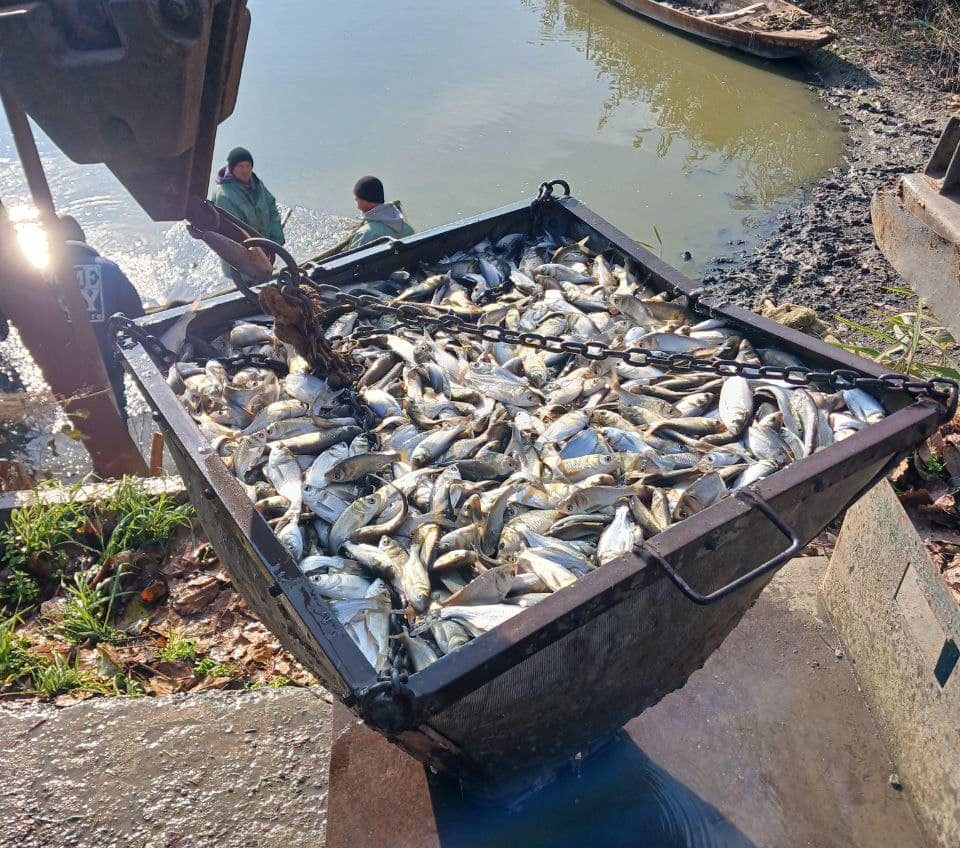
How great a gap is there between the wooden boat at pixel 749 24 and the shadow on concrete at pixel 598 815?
13.8 m

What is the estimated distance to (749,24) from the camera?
47.6ft

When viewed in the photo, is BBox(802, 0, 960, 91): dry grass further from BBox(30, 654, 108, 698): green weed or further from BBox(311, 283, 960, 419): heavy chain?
BBox(30, 654, 108, 698): green weed

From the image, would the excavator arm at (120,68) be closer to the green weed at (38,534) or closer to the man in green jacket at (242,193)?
the green weed at (38,534)

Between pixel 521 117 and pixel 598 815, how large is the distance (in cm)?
1209

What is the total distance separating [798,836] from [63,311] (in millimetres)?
4975

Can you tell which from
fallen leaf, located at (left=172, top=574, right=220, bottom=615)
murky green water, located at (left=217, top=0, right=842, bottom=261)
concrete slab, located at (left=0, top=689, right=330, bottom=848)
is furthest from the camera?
murky green water, located at (left=217, top=0, right=842, bottom=261)

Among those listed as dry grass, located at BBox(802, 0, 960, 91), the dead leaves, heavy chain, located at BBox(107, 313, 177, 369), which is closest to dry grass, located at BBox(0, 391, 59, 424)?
the dead leaves

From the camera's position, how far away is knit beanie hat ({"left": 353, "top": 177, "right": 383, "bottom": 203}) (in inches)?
256

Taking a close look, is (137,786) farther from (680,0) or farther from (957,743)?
(680,0)

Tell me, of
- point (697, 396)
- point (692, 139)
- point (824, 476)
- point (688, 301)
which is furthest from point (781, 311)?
point (692, 139)

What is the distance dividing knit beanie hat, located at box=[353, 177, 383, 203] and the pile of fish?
8.59 ft

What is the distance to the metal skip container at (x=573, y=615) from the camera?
2.00 m

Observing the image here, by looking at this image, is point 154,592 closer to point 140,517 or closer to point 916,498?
point 140,517

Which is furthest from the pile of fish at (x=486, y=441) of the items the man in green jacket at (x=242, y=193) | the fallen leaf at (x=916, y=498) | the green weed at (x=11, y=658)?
the man in green jacket at (x=242, y=193)
